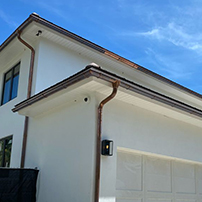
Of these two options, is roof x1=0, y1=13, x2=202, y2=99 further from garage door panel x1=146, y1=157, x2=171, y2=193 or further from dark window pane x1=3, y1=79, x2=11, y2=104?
garage door panel x1=146, y1=157, x2=171, y2=193

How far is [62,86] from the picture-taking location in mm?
6293

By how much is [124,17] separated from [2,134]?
7.06 metres

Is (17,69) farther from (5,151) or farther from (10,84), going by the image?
(5,151)

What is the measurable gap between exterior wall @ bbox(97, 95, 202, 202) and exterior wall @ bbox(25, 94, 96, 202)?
309mm

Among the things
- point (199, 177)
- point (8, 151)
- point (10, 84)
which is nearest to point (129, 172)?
point (199, 177)

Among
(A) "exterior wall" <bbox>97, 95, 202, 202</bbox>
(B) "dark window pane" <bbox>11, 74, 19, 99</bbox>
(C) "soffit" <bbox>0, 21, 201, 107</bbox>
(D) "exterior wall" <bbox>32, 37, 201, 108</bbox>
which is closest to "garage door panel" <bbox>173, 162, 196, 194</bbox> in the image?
(A) "exterior wall" <bbox>97, 95, 202, 202</bbox>

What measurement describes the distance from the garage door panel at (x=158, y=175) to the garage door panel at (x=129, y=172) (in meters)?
0.33

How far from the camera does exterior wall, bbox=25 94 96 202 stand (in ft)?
20.5

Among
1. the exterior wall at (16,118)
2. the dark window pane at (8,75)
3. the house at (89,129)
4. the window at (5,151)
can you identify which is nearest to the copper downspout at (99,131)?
the house at (89,129)

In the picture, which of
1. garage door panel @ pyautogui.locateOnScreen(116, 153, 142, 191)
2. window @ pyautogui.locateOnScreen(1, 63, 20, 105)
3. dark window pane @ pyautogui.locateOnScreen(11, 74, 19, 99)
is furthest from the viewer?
window @ pyautogui.locateOnScreen(1, 63, 20, 105)

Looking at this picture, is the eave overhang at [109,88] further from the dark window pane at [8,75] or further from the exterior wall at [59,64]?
A: the dark window pane at [8,75]

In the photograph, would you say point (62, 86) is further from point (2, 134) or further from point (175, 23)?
point (175, 23)

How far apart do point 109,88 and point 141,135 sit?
1574mm

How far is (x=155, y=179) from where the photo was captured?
785cm
